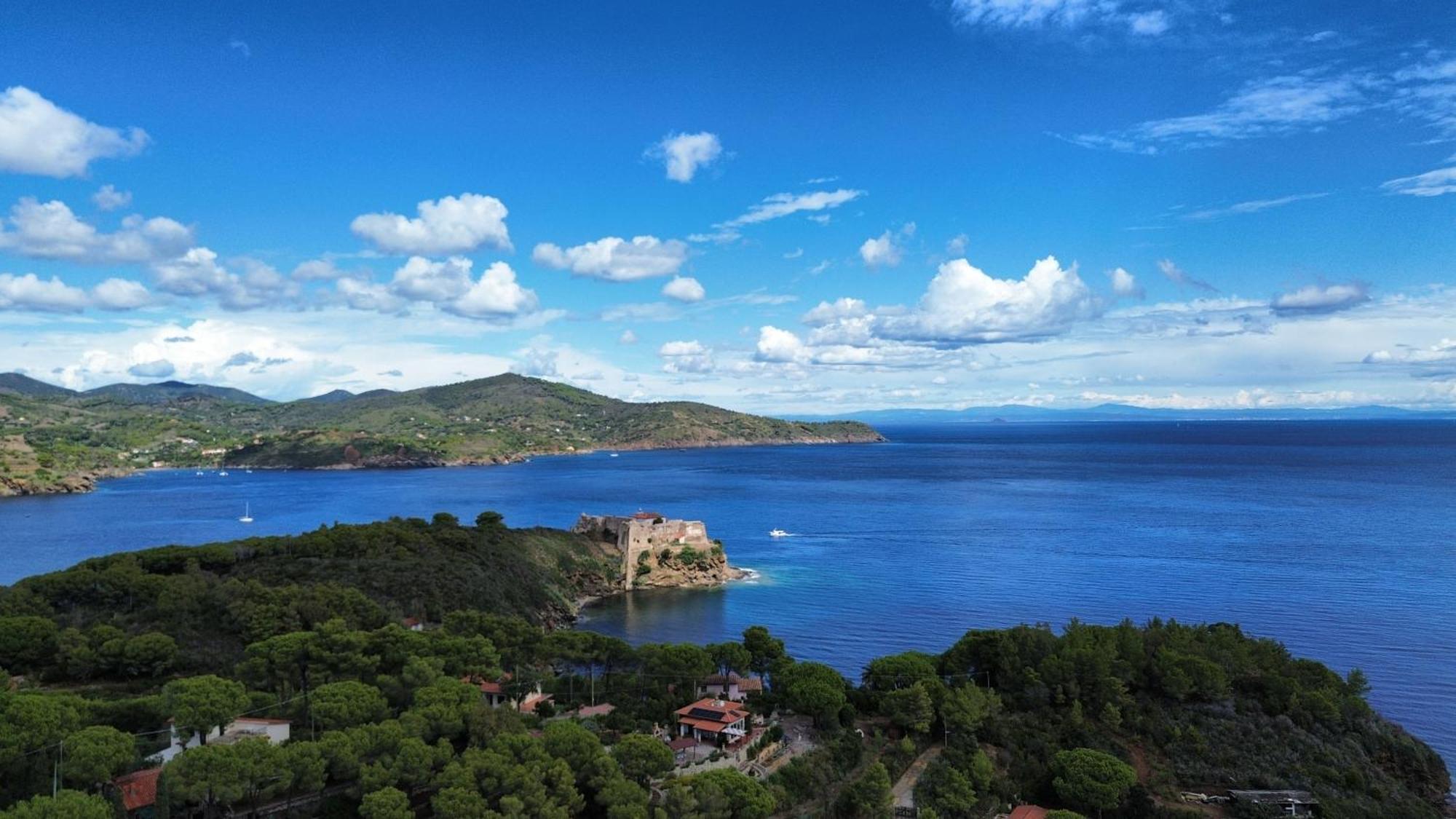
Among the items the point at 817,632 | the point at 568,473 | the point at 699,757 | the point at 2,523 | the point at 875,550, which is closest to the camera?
the point at 699,757

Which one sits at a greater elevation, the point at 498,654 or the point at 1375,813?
the point at 498,654

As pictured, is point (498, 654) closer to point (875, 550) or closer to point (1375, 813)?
point (1375, 813)

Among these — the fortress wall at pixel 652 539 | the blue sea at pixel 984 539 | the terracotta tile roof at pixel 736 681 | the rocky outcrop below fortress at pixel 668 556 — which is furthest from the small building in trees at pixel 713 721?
the fortress wall at pixel 652 539

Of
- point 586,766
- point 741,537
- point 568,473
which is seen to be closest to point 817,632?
point 586,766

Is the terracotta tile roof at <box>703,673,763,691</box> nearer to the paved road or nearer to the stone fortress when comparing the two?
the paved road

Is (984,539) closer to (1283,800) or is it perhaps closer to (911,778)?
(1283,800)

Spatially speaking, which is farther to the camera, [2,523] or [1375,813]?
[2,523]
